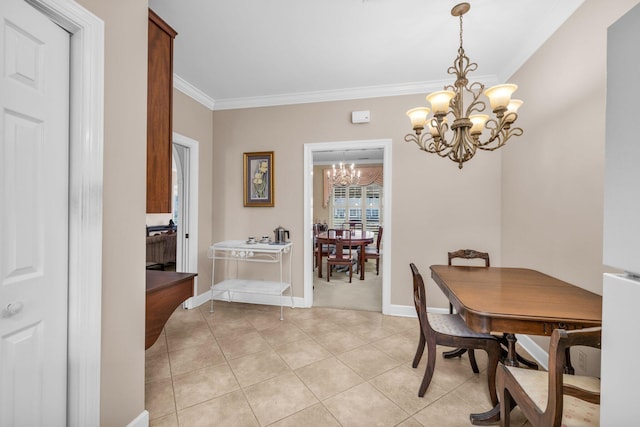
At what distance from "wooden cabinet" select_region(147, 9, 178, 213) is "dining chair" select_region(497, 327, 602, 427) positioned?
210 centimetres

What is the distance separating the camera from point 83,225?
116cm

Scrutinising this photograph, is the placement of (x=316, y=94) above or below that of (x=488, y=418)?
above

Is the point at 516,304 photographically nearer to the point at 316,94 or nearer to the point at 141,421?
the point at 141,421

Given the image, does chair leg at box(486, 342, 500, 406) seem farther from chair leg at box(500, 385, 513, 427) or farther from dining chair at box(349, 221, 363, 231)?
dining chair at box(349, 221, 363, 231)

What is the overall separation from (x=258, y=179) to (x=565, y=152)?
313cm

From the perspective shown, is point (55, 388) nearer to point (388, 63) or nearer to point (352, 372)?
point (352, 372)

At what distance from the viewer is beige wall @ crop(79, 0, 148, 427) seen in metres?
1.26

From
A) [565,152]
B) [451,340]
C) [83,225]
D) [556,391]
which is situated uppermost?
[565,152]

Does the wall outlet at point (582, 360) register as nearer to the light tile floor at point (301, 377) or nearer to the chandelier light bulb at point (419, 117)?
the light tile floor at point (301, 377)

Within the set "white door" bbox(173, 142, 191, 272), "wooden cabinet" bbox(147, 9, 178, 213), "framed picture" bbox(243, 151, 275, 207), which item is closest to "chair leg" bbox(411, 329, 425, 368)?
"wooden cabinet" bbox(147, 9, 178, 213)

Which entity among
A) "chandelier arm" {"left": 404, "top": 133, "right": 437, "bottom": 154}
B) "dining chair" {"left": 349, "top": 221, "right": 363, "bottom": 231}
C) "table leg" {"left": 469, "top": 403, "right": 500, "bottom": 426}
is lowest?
"table leg" {"left": 469, "top": 403, "right": 500, "bottom": 426}

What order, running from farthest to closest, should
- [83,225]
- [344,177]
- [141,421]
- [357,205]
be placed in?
[357,205] < [344,177] < [141,421] < [83,225]

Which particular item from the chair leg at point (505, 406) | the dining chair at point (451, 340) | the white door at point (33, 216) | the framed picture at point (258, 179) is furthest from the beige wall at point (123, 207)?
the framed picture at point (258, 179)

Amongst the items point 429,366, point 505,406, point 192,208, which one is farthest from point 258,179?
point 505,406
